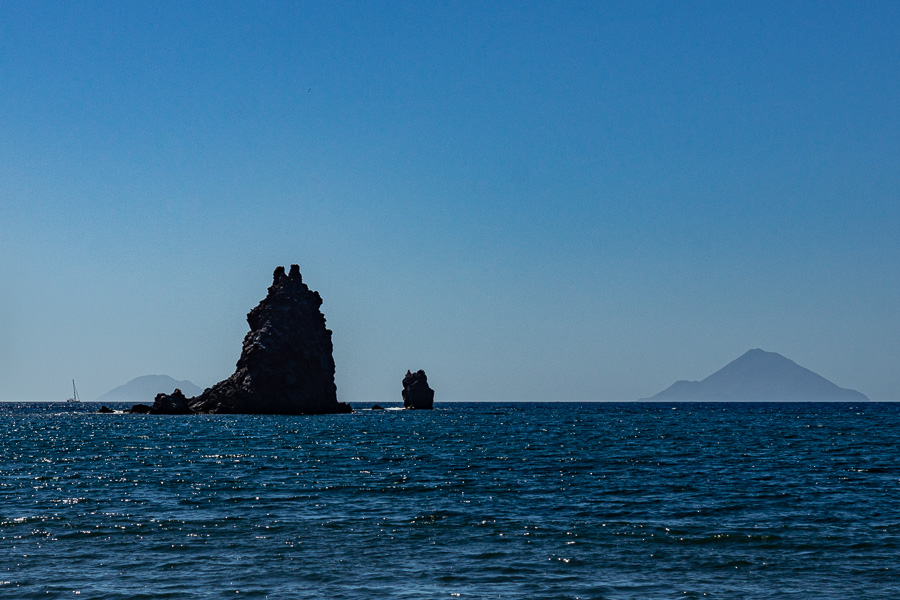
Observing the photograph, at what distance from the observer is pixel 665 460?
170 ft

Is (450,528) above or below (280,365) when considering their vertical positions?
below

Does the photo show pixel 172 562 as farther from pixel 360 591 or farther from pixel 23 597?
pixel 360 591

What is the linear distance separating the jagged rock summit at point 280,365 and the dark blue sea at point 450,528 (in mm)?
94912

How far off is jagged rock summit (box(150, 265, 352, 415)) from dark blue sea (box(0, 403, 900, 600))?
3737 inches

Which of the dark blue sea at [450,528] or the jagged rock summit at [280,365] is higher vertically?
the jagged rock summit at [280,365]

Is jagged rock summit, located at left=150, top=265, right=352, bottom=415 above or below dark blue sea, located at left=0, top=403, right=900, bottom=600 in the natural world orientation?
above

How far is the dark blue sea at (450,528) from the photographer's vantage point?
1988cm

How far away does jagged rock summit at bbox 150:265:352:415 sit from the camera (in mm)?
146750

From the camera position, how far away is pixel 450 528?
2712 cm

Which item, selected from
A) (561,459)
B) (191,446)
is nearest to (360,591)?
(561,459)

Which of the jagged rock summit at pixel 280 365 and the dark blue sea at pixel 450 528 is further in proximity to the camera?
the jagged rock summit at pixel 280 365

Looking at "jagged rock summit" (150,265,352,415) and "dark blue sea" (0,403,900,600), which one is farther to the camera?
"jagged rock summit" (150,265,352,415)

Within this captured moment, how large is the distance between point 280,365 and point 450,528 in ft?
413

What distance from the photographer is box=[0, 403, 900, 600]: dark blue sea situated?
65.2 feet
